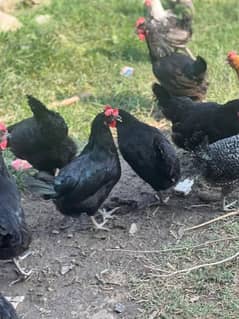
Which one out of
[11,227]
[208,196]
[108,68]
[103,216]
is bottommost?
[108,68]

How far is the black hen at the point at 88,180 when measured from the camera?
5.08 metres

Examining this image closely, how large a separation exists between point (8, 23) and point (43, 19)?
63 centimetres

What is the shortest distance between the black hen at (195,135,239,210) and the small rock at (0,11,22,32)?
4770 millimetres

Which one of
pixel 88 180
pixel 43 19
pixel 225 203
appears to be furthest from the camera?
pixel 43 19

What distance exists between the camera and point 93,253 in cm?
497

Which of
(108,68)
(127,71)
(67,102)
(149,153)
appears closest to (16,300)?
(149,153)

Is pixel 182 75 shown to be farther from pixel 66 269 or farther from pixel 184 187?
pixel 66 269

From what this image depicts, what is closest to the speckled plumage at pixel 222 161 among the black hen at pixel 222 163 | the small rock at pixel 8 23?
the black hen at pixel 222 163

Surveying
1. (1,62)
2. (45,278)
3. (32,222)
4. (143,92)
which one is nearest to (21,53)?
(1,62)

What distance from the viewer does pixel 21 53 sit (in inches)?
328

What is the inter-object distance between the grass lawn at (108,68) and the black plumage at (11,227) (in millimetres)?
796

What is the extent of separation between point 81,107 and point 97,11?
10.1 ft

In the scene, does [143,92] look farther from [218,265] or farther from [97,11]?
[218,265]

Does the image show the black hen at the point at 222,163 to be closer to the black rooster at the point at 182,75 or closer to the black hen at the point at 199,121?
the black hen at the point at 199,121
